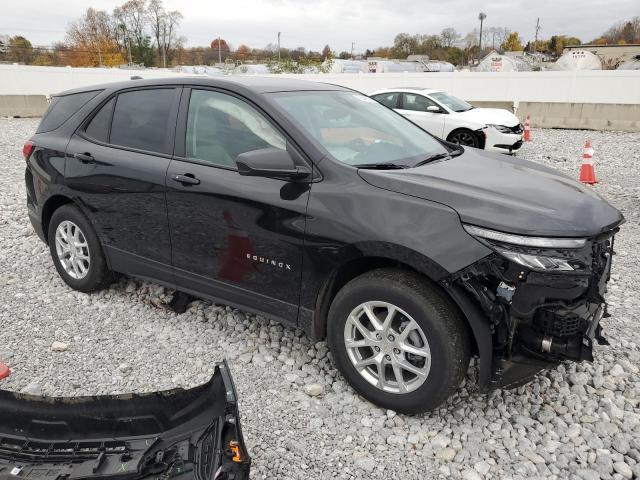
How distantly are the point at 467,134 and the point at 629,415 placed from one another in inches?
355

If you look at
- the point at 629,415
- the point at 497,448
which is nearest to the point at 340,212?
the point at 497,448

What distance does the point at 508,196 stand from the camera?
8.93 feet

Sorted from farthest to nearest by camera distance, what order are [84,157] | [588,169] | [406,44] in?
[406,44] < [588,169] < [84,157]

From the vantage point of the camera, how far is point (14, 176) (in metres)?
9.23

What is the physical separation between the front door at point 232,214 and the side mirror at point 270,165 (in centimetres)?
8

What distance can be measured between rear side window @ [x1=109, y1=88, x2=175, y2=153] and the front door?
176mm

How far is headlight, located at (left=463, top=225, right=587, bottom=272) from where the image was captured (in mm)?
2438

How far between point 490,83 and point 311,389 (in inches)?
827

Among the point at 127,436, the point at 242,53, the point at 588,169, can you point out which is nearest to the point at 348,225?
the point at 127,436

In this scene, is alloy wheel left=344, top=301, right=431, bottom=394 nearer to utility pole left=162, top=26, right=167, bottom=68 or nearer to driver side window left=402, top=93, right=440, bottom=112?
driver side window left=402, top=93, right=440, bottom=112

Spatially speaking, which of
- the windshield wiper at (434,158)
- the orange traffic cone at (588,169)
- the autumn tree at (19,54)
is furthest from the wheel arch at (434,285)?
the autumn tree at (19,54)

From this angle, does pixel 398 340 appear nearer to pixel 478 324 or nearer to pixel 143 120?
pixel 478 324

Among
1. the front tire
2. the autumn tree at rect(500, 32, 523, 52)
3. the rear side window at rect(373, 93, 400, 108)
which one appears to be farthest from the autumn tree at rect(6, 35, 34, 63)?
the autumn tree at rect(500, 32, 523, 52)

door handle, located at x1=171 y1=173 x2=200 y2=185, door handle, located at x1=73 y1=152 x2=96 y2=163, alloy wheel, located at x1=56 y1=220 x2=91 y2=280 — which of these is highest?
door handle, located at x1=73 y1=152 x2=96 y2=163
